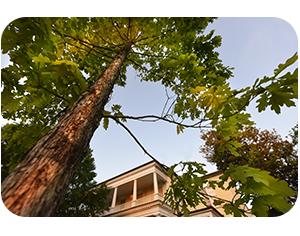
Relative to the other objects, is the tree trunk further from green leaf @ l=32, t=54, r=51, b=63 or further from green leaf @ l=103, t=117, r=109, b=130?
green leaf @ l=103, t=117, r=109, b=130

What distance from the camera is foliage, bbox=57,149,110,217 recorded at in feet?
30.7

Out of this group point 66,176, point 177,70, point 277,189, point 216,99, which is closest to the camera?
point 66,176

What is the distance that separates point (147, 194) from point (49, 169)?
16.0m

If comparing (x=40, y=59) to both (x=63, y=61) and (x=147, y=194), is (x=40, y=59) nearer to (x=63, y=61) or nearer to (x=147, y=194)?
(x=63, y=61)

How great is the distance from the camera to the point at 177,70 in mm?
3400

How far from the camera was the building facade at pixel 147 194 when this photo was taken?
420 inches

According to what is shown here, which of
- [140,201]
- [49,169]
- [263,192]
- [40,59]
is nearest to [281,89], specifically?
[263,192]

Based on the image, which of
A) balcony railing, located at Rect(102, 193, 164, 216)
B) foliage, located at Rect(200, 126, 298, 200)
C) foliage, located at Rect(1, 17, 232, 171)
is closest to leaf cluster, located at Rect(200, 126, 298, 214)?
foliage, located at Rect(200, 126, 298, 200)

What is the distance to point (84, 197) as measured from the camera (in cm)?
1048
